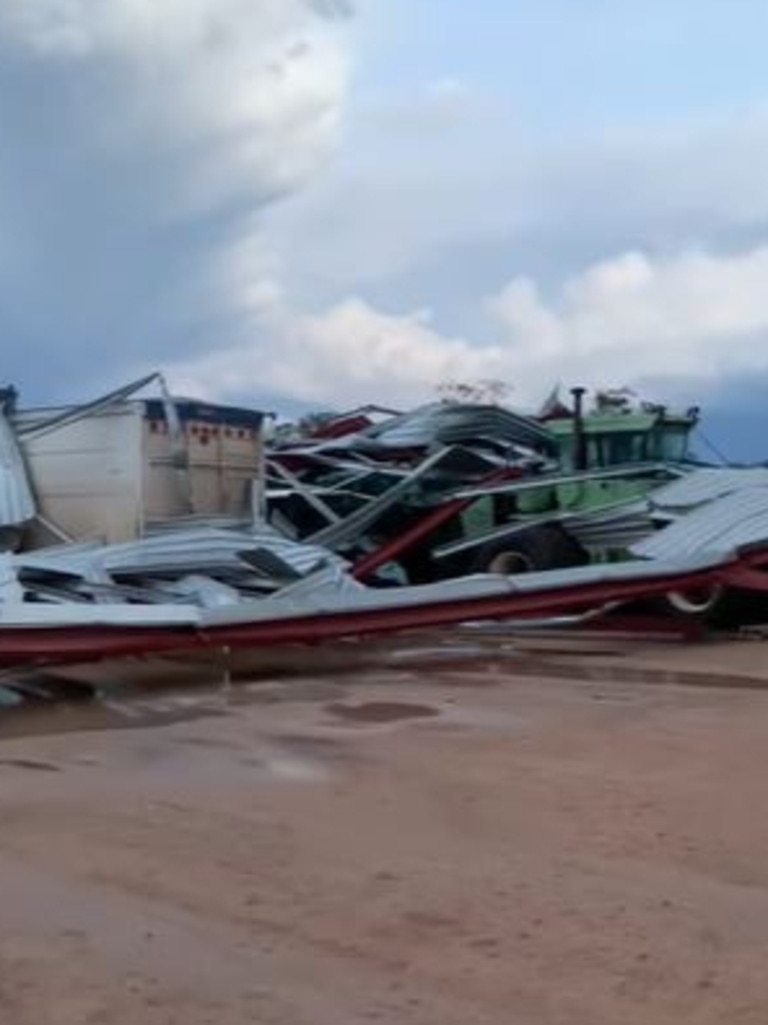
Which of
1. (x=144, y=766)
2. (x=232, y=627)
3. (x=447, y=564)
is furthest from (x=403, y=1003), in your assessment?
(x=447, y=564)

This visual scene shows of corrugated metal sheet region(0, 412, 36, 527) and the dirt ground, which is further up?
corrugated metal sheet region(0, 412, 36, 527)

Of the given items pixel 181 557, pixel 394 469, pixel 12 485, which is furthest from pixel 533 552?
pixel 12 485

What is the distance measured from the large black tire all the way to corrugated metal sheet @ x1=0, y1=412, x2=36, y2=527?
19.4ft

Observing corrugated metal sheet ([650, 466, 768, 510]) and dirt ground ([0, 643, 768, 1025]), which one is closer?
dirt ground ([0, 643, 768, 1025])

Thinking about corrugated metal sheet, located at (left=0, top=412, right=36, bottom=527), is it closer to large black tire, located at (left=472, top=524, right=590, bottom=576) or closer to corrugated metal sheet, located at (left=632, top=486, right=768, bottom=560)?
large black tire, located at (left=472, top=524, right=590, bottom=576)

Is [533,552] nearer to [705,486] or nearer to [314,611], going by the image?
[705,486]

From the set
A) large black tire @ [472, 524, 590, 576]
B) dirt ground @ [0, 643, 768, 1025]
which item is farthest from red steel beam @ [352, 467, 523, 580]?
dirt ground @ [0, 643, 768, 1025]

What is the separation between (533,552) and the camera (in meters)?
17.9

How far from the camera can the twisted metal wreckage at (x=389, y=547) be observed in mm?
11312

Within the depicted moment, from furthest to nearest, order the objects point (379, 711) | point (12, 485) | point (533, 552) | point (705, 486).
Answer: point (533, 552) < point (705, 486) < point (12, 485) < point (379, 711)

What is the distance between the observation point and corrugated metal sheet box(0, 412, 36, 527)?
14.7 m

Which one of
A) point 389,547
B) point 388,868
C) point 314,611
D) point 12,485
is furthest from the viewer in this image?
point 389,547

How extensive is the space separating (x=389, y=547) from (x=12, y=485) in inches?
217

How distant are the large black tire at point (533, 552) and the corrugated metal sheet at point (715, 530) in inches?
74.2
